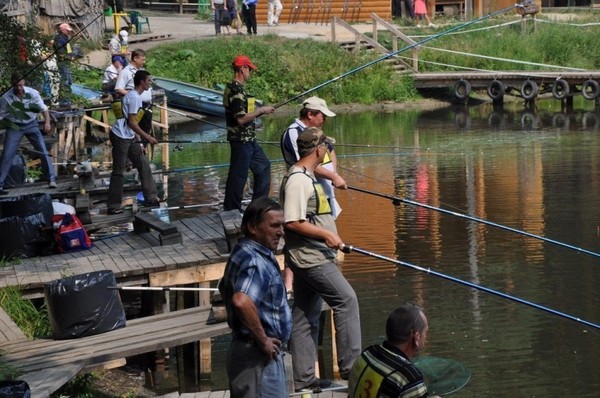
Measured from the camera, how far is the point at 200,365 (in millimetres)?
10805

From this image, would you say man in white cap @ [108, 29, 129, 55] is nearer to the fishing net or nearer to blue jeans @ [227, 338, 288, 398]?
the fishing net

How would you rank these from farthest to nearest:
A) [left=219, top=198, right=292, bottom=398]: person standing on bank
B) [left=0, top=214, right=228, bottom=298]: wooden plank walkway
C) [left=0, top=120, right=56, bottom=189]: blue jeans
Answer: [left=0, top=120, right=56, bottom=189]: blue jeans
[left=0, top=214, right=228, bottom=298]: wooden plank walkway
[left=219, top=198, right=292, bottom=398]: person standing on bank

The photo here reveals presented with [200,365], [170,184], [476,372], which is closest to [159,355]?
[200,365]

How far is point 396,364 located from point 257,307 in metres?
0.97

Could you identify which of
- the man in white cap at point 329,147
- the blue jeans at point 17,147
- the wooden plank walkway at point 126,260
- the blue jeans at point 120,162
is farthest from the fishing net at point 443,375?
the blue jeans at point 17,147

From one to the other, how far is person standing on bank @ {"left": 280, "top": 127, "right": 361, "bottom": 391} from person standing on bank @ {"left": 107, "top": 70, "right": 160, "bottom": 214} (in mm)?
5989

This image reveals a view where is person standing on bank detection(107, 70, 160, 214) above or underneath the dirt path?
underneath

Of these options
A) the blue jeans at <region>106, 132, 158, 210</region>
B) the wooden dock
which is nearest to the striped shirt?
the blue jeans at <region>106, 132, 158, 210</region>

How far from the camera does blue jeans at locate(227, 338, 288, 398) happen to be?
6613 mm

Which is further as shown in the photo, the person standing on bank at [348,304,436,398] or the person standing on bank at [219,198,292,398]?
the person standing on bank at [219,198,292,398]

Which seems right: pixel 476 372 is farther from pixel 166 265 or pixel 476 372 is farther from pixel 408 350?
pixel 408 350

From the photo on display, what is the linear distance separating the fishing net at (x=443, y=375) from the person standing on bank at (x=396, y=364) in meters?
3.95

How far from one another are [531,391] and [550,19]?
35187 millimetres

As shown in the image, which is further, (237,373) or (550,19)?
(550,19)
